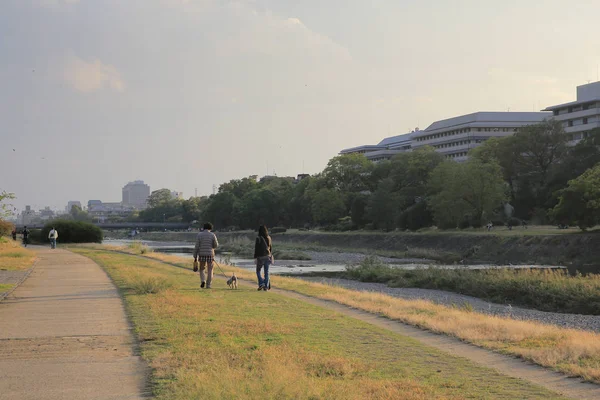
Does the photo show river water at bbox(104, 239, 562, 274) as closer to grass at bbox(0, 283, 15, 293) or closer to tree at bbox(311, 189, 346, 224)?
grass at bbox(0, 283, 15, 293)

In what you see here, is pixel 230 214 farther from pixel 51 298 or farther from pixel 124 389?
pixel 124 389

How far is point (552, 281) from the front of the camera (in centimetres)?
2875

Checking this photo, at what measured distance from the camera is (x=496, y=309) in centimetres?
2480

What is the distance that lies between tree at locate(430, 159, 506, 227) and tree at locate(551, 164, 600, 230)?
15.6m

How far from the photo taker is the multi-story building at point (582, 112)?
4166 inches

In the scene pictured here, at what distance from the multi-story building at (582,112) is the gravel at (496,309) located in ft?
A: 279

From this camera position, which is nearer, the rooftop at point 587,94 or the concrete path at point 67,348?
the concrete path at point 67,348

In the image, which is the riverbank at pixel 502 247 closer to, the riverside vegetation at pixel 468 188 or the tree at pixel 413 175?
the riverside vegetation at pixel 468 188

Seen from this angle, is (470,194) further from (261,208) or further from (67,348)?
(261,208)

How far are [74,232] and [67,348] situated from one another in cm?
6665

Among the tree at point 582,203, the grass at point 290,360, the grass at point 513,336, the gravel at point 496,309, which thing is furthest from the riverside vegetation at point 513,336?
the tree at point 582,203

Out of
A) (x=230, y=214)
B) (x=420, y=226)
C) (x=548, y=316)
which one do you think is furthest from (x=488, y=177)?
(x=230, y=214)

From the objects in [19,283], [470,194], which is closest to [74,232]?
[470,194]

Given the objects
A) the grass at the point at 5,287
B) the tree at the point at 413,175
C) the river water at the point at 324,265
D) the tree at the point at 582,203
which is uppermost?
the tree at the point at 413,175
